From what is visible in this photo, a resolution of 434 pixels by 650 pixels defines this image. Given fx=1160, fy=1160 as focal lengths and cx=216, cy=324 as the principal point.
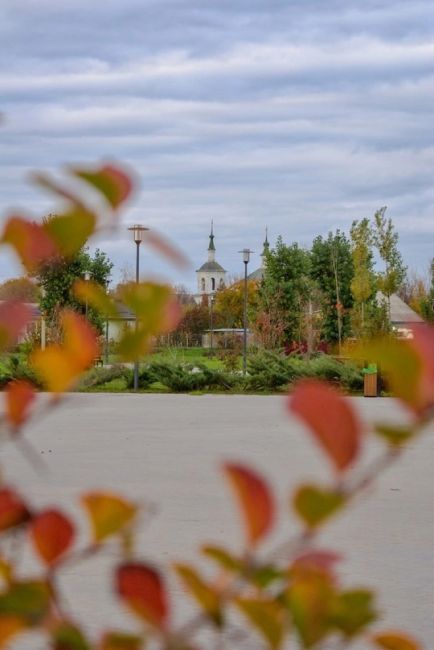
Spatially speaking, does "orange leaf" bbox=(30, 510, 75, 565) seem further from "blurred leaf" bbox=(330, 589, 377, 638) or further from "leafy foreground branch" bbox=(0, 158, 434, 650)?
"blurred leaf" bbox=(330, 589, 377, 638)

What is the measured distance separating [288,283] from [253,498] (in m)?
31.6

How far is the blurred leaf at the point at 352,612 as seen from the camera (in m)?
0.74

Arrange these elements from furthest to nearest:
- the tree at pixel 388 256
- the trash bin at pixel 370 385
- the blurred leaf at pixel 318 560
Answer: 1. the tree at pixel 388 256
2. the trash bin at pixel 370 385
3. the blurred leaf at pixel 318 560

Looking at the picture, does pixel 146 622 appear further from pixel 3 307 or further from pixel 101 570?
pixel 101 570

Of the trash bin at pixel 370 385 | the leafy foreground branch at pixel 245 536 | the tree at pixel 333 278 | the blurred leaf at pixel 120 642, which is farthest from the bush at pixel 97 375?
the tree at pixel 333 278

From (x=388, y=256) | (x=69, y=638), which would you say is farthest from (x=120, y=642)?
(x=388, y=256)

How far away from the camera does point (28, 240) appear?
0.90 m

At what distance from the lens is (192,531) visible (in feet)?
18.8

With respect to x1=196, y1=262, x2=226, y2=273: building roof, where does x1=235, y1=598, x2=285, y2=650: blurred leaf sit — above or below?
below

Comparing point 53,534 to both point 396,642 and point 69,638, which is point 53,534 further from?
point 396,642

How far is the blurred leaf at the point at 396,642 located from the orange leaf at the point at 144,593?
0.19 m

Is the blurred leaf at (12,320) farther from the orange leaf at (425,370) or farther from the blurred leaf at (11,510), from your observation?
the orange leaf at (425,370)

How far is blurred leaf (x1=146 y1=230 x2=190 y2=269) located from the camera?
0.84 m

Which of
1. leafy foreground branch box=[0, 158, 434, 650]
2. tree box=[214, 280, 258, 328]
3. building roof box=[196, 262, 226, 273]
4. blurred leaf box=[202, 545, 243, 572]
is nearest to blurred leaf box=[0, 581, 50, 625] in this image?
leafy foreground branch box=[0, 158, 434, 650]
